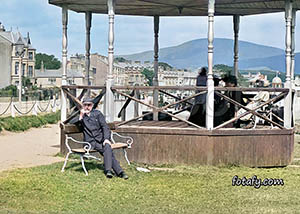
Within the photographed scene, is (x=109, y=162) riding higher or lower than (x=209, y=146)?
lower

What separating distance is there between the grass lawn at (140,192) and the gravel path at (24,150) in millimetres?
1140

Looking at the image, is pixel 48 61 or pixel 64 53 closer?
pixel 64 53

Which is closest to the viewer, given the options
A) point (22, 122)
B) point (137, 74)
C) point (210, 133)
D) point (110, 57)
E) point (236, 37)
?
point (210, 133)

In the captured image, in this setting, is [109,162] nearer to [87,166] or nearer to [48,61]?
[87,166]

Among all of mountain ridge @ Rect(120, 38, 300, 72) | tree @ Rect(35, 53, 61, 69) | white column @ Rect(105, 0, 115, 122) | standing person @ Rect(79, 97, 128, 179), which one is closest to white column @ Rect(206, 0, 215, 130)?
white column @ Rect(105, 0, 115, 122)

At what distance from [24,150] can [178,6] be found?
5433 millimetres

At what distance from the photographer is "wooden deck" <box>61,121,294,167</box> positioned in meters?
11.3

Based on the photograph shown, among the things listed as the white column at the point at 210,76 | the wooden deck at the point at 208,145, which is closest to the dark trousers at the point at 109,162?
the wooden deck at the point at 208,145

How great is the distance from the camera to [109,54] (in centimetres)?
1197

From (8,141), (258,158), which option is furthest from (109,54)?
(8,141)

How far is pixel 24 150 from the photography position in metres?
14.4

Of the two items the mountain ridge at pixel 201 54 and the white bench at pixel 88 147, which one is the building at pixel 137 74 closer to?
the mountain ridge at pixel 201 54

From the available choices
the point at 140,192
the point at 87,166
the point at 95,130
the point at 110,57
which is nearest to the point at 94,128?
the point at 95,130

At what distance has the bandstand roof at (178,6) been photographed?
12.7 m
